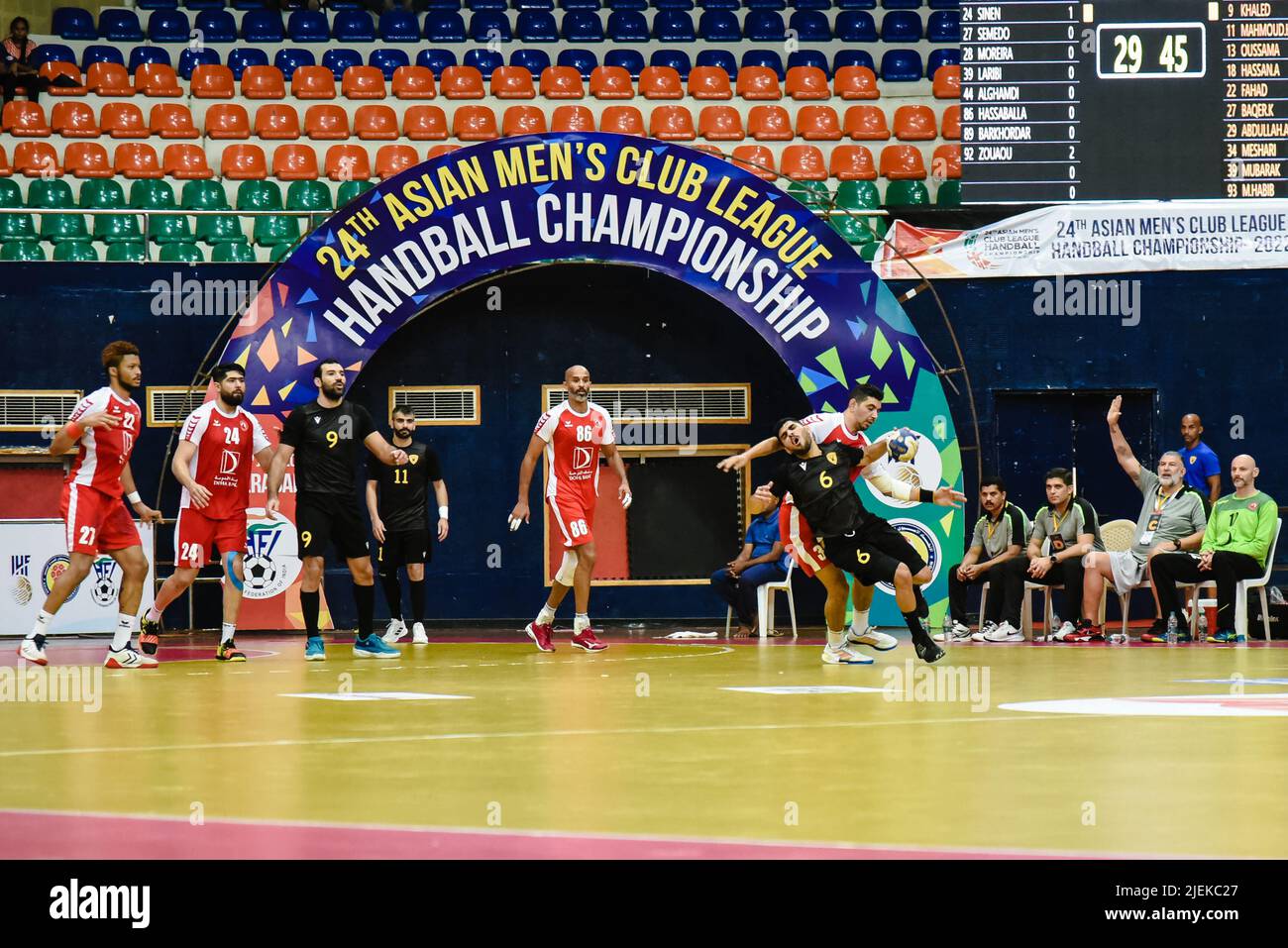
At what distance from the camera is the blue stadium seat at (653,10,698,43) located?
2273 cm

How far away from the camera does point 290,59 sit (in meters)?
21.7

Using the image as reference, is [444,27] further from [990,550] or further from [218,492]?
[218,492]

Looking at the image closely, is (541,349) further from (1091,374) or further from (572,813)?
(572,813)

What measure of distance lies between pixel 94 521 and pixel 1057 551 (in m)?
8.00

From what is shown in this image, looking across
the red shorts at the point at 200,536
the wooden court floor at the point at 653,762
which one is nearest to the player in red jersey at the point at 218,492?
the red shorts at the point at 200,536

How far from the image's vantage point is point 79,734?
7652 millimetres

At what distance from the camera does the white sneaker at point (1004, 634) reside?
47.1 feet

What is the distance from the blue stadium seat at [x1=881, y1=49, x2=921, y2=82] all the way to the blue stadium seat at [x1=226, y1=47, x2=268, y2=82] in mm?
8017

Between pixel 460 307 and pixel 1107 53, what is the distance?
22.1 feet

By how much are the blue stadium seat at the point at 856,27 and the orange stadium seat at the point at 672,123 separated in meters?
3.82

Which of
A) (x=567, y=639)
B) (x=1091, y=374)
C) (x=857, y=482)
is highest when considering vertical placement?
(x=1091, y=374)

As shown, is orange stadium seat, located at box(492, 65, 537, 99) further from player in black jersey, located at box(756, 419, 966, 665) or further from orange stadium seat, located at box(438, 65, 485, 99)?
player in black jersey, located at box(756, 419, 966, 665)

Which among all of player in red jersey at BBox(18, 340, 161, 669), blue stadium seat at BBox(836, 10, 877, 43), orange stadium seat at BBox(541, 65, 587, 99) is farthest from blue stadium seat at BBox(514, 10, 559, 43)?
player in red jersey at BBox(18, 340, 161, 669)
